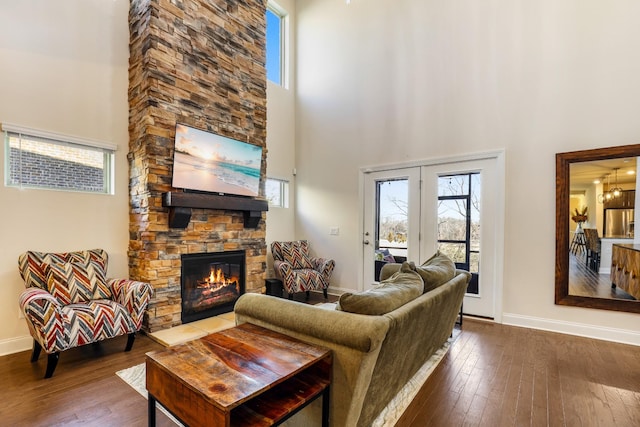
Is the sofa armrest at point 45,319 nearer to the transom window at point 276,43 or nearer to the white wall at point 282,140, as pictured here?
the white wall at point 282,140

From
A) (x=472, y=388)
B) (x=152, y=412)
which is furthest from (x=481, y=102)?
(x=152, y=412)

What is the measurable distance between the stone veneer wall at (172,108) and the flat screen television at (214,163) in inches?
5.1

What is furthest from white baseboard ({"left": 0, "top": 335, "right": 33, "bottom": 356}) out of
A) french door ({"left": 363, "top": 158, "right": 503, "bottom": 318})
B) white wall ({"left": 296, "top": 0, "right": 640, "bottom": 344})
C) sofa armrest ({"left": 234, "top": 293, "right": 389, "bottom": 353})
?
french door ({"left": 363, "top": 158, "right": 503, "bottom": 318})

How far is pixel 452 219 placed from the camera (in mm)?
4117

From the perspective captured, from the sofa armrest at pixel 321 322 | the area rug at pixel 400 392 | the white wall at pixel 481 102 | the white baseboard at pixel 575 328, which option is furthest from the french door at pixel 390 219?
the sofa armrest at pixel 321 322

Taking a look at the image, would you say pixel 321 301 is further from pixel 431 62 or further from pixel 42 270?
pixel 431 62

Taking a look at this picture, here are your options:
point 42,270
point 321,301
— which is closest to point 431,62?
point 321,301

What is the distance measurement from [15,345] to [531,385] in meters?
4.47

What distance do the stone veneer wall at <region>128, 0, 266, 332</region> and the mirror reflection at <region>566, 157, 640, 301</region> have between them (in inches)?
159

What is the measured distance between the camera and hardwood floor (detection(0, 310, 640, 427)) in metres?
1.90

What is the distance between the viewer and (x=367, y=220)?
4.87 metres

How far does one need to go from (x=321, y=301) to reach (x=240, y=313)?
2.86 m

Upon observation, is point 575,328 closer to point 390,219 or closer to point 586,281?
point 586,281

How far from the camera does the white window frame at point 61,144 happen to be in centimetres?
279
